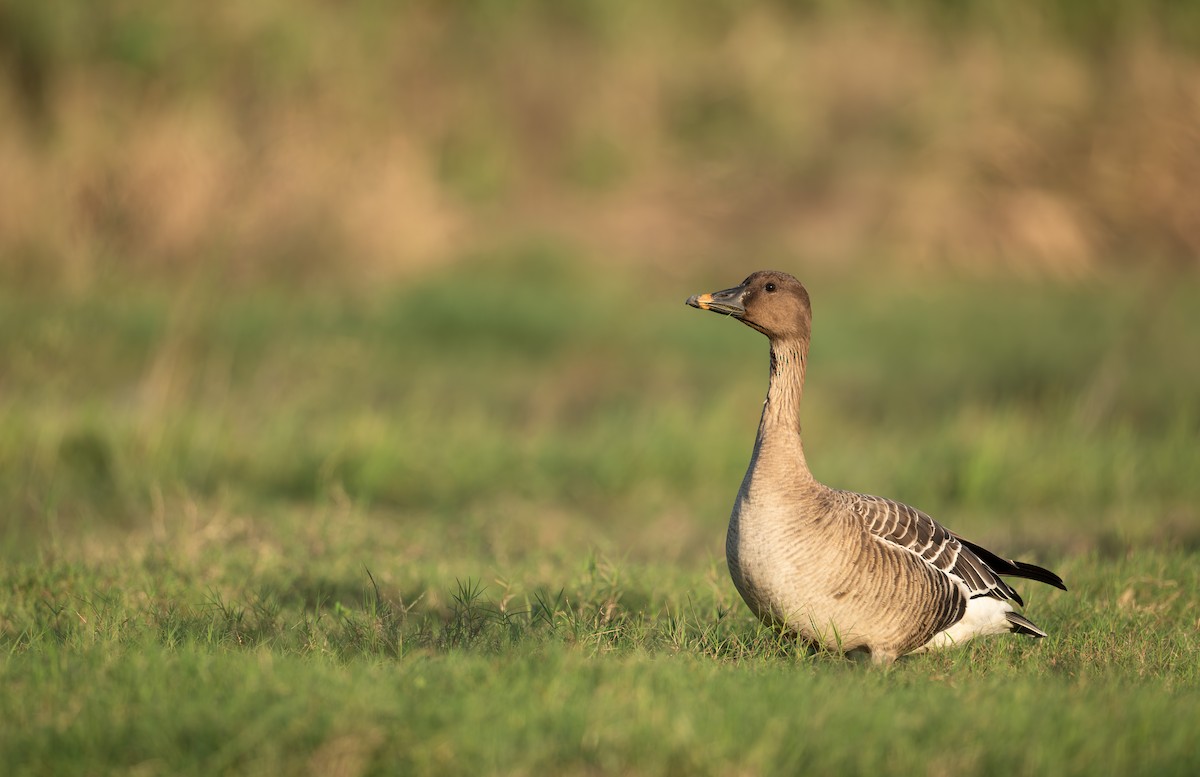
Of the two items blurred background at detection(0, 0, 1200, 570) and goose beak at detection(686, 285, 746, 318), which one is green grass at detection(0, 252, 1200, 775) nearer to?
blurred background at detection(0, 0, 1200, 570)

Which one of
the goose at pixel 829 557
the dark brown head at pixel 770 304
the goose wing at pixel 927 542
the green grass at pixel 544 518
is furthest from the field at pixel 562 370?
the dark brown head at pixel 770 304

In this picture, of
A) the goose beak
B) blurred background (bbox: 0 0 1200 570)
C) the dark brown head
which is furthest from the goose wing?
blurred background (bbox: 0 0 1200 570)

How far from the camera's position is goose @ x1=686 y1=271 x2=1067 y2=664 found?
522 centimetres

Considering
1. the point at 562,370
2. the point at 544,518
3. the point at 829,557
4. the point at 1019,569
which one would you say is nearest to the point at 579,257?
the point at 562,370

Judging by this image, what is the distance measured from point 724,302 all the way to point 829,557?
118cm

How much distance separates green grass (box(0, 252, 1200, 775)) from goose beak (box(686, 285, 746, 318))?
1.23 metres

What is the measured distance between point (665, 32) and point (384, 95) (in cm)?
461

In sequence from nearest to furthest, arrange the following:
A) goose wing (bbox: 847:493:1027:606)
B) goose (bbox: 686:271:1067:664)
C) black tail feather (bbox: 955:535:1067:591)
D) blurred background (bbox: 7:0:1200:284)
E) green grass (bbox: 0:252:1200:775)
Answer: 1. green grass (bbox: 0:252:1200:775)
2. goose (bbox: 686:271:1067:664)
3. goose wing (bbox: 847:493:1027:606)
4. black tail feather (bbox: 955:535:1067:591)
5. blurred background (bbox: 7:0:1200:284)

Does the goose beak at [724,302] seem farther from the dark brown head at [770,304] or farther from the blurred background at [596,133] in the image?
the blurred background at [596,133]

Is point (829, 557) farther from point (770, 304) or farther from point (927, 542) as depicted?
point (770, 304)

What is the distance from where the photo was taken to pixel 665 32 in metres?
20.3

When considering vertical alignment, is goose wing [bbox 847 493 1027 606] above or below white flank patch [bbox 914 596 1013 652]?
above

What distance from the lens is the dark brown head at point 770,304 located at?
19.0 ft

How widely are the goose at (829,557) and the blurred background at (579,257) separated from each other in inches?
101
